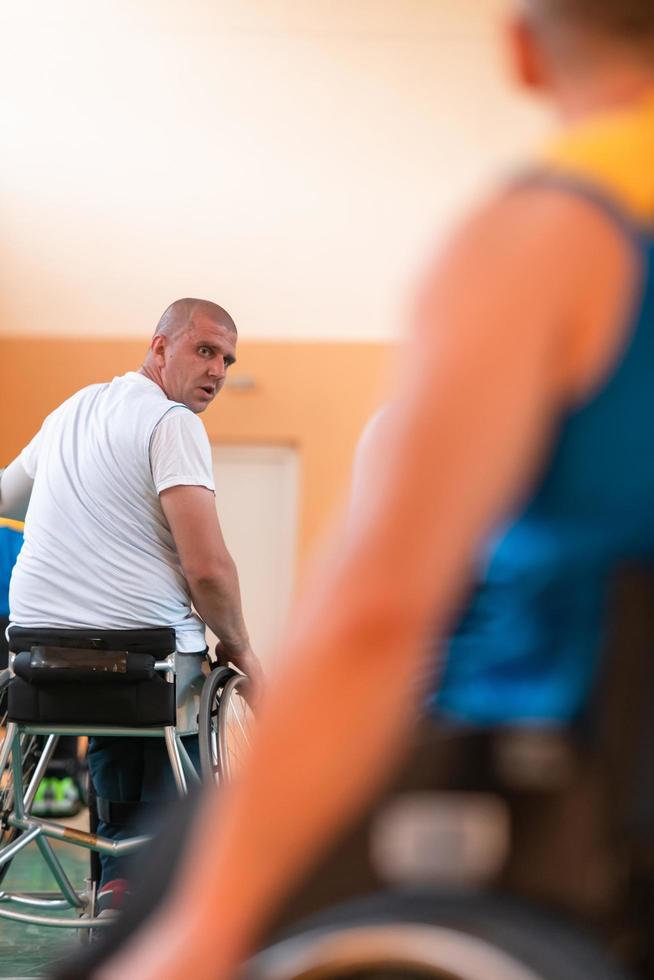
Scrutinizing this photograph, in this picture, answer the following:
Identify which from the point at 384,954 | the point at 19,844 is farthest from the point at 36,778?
the point at 384,954

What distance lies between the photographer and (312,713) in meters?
0.59

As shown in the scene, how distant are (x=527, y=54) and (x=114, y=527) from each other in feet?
7.59

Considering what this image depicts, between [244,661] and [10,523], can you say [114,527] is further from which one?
[10,523]

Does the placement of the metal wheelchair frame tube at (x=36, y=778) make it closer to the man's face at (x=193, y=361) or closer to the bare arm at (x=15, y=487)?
the bare arm at (x=15, y=487)

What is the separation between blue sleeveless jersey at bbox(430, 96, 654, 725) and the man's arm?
2.19 meters

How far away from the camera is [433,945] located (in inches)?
24.2

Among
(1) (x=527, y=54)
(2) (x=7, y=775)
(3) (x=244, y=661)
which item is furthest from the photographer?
(2) (x=7, y=775)

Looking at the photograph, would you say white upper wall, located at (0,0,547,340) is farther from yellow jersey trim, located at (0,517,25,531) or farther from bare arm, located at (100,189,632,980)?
bare arm, located at (100,189,632,980)

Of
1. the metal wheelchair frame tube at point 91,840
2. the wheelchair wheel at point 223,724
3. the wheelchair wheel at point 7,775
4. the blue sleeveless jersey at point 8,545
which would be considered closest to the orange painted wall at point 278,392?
the blue sleeveless jersey at point 8,545

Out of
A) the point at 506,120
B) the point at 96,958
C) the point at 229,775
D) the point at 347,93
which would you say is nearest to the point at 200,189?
the point at 347,93

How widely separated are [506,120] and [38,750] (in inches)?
303

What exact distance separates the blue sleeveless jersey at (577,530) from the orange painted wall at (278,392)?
965 centimetres

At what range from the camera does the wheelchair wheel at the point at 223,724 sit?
2.83 metres

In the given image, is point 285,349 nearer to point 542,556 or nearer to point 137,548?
point 137,548
